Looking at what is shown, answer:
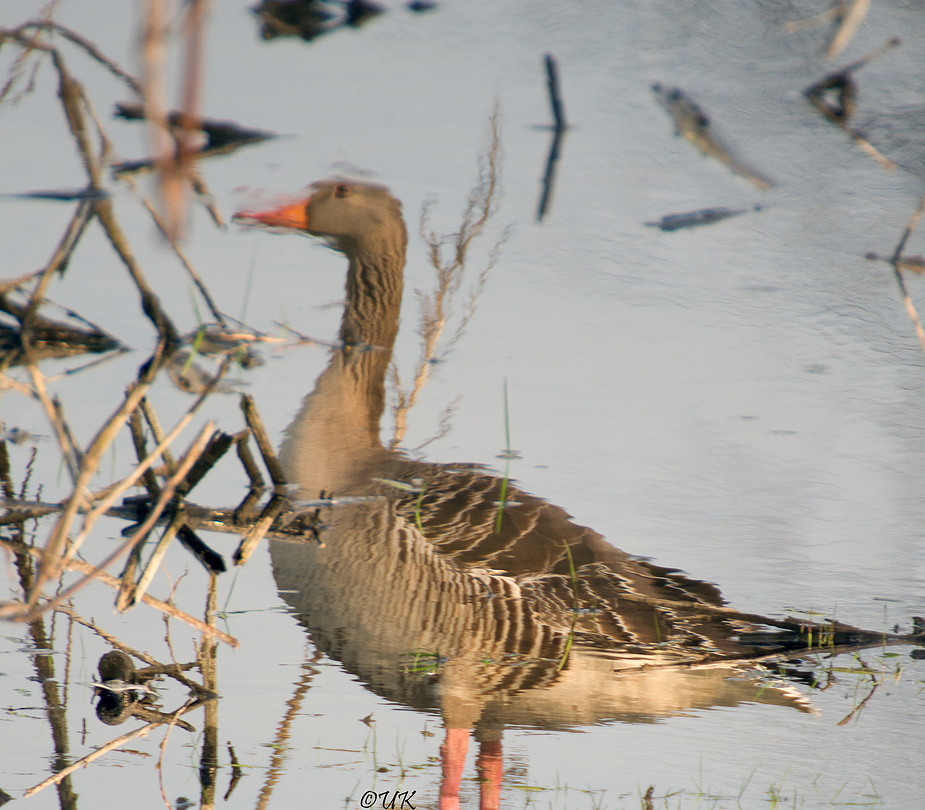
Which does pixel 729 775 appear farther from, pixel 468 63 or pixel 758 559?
pixel 468 63

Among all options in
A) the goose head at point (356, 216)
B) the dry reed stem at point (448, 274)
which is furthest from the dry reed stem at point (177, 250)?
the goose head at point (356, 216)

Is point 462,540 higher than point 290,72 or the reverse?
the reverse

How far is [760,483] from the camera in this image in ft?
11.5

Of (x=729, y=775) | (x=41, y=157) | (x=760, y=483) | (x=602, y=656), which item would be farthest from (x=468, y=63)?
(x=729, y=775)

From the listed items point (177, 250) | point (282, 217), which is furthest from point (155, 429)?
point (282, 217)

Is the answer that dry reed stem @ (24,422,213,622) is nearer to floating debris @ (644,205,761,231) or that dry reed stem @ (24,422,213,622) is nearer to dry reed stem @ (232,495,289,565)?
dry reed stem @ (232,495,289,565)

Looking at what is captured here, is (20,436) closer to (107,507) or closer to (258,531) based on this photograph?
(258,531)

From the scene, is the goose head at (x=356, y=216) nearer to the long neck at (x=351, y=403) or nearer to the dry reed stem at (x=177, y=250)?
the long neck at (x=351, y=403)

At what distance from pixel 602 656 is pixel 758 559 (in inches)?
26.6

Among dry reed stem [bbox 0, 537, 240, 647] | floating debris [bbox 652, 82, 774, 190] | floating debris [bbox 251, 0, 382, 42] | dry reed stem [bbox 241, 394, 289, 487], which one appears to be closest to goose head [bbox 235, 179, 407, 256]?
floating debris [bbox 251, 0, 382, 42]

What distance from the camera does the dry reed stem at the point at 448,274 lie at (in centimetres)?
405

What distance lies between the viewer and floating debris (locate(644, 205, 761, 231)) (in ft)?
15.9

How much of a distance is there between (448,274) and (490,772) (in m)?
2.40

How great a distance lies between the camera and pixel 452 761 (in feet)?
9.37
